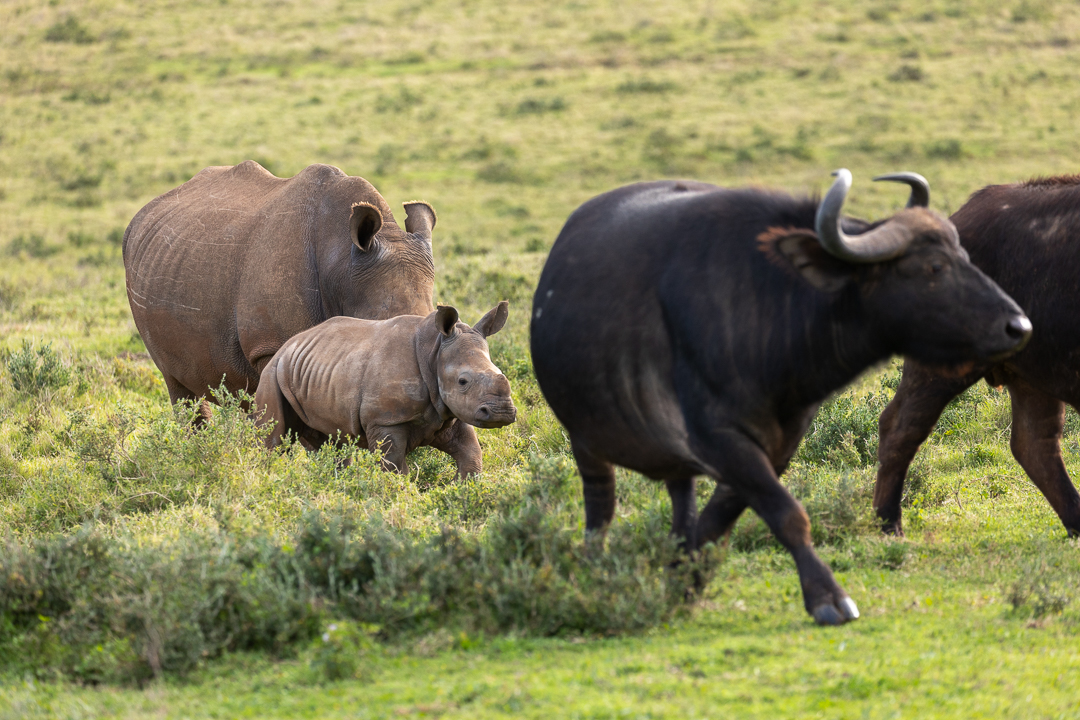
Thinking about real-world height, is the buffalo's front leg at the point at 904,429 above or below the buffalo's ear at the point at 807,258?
below

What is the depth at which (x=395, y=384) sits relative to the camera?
8.29 meters

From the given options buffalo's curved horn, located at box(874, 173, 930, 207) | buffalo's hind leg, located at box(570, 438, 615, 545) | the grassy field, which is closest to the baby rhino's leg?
the grassy field

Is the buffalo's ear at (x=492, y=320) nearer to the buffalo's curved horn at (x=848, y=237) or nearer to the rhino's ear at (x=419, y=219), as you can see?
the rhino's ear at (x=419, y=219)

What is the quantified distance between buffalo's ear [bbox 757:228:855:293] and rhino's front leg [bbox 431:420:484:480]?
4.17m

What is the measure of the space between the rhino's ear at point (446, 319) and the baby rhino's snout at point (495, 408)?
0.51m

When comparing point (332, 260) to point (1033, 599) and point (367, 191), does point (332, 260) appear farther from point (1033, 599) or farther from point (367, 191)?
point (1033, 599)

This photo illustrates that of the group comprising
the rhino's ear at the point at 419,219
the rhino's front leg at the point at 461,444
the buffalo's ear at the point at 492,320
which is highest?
the rhino's ear at the point at 419,219

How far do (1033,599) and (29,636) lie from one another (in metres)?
4.55

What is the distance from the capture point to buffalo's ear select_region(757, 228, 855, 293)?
4.91 m

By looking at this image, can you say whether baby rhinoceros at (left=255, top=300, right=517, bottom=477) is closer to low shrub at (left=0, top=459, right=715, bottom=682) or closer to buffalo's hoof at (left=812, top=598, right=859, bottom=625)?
low shrub at (left=0, top=459, right=715, bottom=682)

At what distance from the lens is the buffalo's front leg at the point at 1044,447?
7.10 meters

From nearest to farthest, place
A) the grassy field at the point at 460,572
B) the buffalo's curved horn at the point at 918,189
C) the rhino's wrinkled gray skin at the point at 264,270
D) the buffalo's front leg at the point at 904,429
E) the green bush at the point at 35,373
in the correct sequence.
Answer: the grassy field at the point at 460,572, the buffalo's curved horn at the point at 918,189, the buffalo's front leg at the point at 904,429, the rhino's wrinkled gray skin at the point at 264,270, the green bush at the point at 35,373

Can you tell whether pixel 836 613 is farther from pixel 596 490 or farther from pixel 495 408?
pixel 495 408

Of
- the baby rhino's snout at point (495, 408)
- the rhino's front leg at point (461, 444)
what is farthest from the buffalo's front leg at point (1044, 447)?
the rhino's front leg at point (461, 444)
